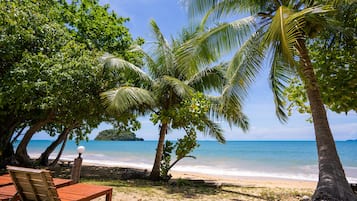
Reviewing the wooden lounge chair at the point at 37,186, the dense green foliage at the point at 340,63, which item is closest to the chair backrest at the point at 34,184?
the wooden lounge chair at the point at 37,186

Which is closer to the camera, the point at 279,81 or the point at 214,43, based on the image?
the point at 214,43

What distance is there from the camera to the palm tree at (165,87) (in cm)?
871

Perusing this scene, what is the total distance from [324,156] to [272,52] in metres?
2.63

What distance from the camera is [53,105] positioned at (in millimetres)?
7590

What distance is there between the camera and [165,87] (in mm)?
9078

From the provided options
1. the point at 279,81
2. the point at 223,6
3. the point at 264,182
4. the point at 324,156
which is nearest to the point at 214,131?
the point at 264,182

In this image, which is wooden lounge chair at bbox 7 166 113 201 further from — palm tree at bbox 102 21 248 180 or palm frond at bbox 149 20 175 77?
palm frond at bbox 149 20 175 77

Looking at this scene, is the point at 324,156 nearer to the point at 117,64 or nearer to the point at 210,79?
the point at 210,79

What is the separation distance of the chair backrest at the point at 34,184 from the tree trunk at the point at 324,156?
15.6 feet

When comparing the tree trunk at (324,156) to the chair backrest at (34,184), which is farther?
the tree trunk at (324,156)

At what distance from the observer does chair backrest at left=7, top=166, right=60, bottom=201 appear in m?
3.13

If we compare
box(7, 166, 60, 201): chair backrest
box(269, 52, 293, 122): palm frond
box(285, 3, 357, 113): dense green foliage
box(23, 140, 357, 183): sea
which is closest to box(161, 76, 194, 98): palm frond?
box(269, 52, 293, 122): palm frond

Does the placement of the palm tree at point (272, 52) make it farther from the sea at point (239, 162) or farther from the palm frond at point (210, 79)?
the sea at point (239, 162)

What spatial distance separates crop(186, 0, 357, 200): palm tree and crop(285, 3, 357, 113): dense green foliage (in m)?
0.55
